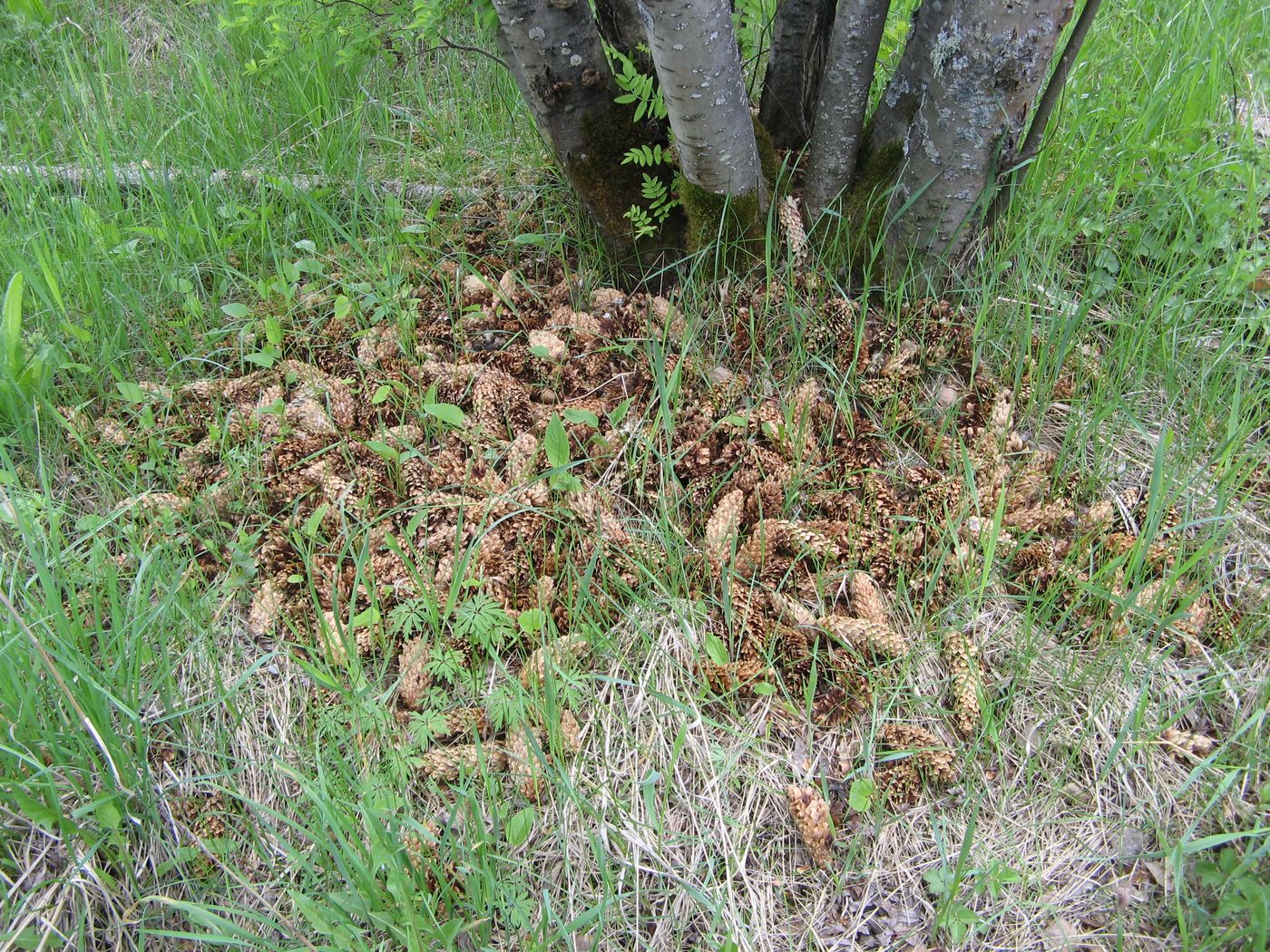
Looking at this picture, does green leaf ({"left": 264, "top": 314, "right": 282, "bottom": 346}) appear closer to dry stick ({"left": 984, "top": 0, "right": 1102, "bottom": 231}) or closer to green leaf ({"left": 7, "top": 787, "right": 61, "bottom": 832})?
green leaf ({"left": 7, "top": 787, "right": 61, "bottom": 832})

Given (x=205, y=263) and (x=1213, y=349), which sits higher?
(x=205, y=263)

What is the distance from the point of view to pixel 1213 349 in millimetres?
2381

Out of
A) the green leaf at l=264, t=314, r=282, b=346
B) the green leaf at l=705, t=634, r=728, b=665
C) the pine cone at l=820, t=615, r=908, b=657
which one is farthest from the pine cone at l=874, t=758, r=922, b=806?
the green leaf at l=264, t=314, r=282, b=346

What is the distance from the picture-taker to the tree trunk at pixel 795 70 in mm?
2521

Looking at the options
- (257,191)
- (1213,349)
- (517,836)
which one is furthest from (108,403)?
(1213,349)

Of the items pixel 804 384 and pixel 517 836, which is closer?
pixel 517 836

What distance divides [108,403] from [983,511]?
2514 millimetres

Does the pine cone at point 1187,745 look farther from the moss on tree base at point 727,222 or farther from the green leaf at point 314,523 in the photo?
the green leaf at point 314,523

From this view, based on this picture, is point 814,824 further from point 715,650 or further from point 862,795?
point 715,650

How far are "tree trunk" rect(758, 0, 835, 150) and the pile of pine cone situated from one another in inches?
26.7

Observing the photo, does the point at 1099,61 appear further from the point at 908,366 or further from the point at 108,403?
the point at 108,403

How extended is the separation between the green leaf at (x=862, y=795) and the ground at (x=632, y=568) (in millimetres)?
31

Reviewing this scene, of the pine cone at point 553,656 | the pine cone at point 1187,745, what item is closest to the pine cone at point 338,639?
the pine cone at point 553,656

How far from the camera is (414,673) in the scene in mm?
1856
